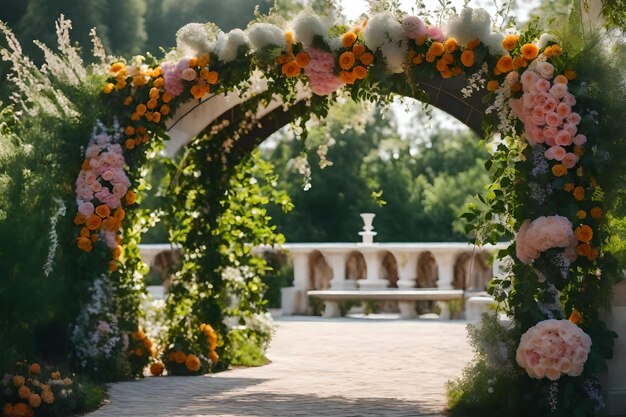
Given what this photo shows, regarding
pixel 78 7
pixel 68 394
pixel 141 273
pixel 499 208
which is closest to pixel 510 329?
pixel 499 208

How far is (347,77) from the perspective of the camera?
8570 millimetres

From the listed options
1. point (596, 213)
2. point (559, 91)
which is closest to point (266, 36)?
point (559, 91)

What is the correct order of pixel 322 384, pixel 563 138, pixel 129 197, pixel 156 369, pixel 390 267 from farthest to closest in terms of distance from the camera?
1. pixel 390 267
2. pixel 156 369
3. pixel 322 384
4. pixel 129 197
5. pixel 563 138

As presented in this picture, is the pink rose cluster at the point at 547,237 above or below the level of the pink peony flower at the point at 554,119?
below

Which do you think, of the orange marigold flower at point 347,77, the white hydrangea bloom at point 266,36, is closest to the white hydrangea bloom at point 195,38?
the white hydrangea bloom at point 266,36

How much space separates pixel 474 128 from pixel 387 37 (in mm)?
1587

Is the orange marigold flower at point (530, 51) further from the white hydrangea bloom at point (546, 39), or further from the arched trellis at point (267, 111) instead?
the arched trellis at point (267, 111)

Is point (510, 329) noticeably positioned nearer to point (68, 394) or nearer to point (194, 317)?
point (68, 394)

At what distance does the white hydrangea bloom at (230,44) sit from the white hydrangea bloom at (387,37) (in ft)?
3.68

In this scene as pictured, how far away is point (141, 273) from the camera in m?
10.9

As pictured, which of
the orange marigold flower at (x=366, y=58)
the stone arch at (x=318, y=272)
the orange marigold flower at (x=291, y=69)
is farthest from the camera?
the stone arch at (x=318, y=272)

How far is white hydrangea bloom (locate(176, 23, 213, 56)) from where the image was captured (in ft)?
30.0

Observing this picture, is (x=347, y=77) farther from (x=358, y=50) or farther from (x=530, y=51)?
(x=530, y=51)

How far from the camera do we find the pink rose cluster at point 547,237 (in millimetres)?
7375
